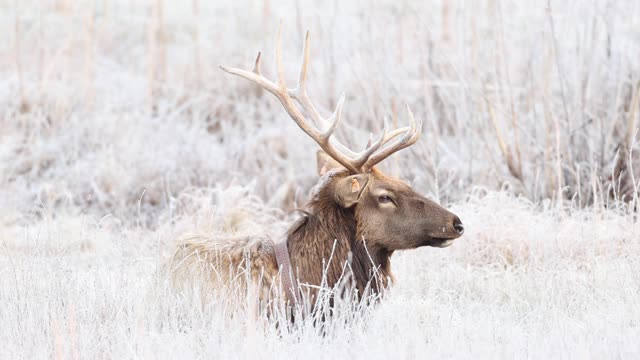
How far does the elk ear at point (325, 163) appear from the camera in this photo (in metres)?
4.78

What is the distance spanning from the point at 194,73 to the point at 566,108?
5318 millimetres

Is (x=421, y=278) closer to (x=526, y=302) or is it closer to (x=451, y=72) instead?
(x=526, y=302)

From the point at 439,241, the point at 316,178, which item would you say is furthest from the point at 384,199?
the point at 316,178

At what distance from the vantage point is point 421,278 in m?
5.51

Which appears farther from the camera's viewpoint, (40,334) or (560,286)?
(560,286)

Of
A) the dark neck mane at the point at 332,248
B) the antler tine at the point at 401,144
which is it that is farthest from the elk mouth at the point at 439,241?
the antler tine at the point at 401,144

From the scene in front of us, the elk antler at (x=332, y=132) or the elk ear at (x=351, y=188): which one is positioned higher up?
the elk antler at (x=332, y=132)

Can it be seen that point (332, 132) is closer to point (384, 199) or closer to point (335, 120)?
point (335, 120)

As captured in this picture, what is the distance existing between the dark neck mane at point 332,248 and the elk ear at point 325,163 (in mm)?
313

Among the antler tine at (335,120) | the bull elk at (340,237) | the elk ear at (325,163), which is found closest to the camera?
the antler tine at (335,120)

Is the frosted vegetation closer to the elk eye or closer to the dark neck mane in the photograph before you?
the dark neck mane

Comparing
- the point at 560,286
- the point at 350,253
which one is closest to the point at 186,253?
the point at 350,253

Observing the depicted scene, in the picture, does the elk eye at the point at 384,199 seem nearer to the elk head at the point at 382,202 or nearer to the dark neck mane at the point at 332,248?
the elk head at the point at 382,202

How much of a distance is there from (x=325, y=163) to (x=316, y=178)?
4.44 meters
